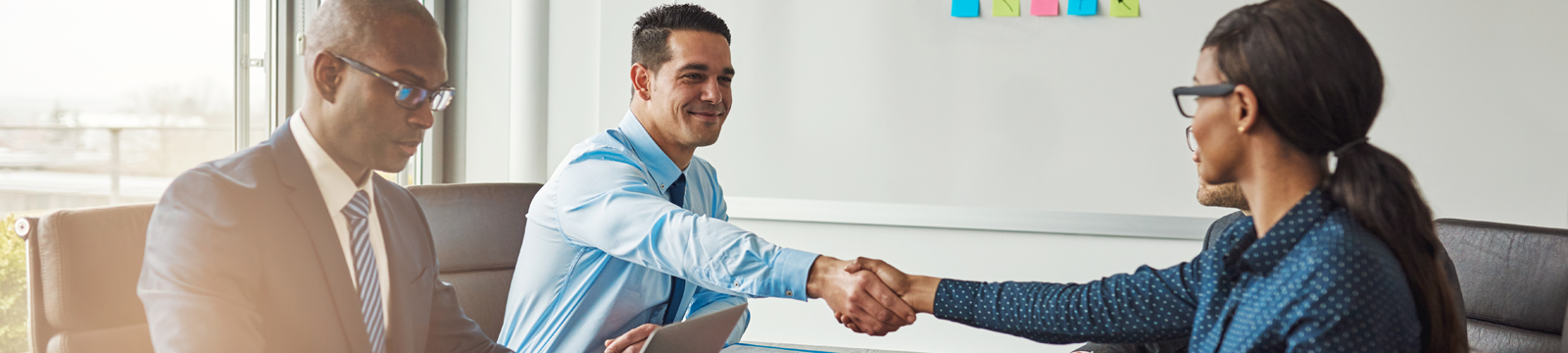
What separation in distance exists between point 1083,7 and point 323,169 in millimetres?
2506

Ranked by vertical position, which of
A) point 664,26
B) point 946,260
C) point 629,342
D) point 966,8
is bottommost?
point 946,260

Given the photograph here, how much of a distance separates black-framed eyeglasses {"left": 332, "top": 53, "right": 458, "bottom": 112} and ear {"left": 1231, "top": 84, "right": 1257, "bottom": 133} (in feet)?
2.51

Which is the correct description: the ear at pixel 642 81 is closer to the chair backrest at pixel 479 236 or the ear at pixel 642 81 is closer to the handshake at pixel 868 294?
the chair backrest at pixel 479 236

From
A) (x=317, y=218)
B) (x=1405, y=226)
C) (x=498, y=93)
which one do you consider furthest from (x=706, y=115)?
(x=498, y=93)

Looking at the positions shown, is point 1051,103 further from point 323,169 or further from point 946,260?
point 323,169

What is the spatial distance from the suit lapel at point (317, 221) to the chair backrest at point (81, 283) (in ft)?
0.31

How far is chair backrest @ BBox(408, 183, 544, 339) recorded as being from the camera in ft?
5.94

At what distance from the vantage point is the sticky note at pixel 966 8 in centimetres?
280

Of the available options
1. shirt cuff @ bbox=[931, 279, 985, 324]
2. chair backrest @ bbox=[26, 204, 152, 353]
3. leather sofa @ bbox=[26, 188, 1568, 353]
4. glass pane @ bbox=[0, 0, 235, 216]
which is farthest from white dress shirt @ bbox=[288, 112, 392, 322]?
leather sofa @ bbox=[26, 188, 1568, 353]

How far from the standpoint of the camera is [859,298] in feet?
4.27

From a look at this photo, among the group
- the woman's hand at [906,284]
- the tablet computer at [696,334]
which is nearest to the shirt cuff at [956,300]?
the woman's hand at [906,284]

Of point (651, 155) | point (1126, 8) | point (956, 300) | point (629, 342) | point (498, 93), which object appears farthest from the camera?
point (498, 93)

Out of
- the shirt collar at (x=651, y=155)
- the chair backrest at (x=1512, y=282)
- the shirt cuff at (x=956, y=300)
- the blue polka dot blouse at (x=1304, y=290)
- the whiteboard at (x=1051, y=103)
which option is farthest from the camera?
the whiteboard at (x=1051, y=103)

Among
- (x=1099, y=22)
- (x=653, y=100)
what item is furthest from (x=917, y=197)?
(x=653, y=100)
